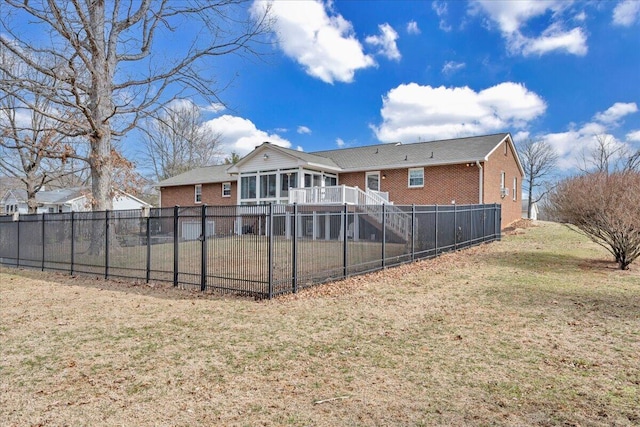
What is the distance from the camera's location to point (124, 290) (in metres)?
8.91

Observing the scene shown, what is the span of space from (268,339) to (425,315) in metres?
2.68

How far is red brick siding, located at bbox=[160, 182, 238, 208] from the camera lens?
27.6m

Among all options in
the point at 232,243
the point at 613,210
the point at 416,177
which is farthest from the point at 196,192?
the point at 613,210

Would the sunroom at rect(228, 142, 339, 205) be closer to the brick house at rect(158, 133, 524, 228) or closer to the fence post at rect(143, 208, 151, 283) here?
the brick house at rect(158, 133, 524, 228)

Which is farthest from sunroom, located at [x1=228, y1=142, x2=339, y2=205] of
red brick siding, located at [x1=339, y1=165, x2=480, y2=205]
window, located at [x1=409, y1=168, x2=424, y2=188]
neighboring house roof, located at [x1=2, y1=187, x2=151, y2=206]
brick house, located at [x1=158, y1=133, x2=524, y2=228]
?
neighboring house roof, located at [x1=2, y1=187, x2=151, y2=206]

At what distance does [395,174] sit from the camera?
21.7m

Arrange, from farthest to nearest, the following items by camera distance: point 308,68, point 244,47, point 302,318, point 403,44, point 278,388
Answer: point 308,68
point 403,44
point 244,47
point 302,318
point 278,388

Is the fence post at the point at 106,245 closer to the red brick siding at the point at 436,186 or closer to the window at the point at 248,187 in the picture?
the window at the point at 248,187

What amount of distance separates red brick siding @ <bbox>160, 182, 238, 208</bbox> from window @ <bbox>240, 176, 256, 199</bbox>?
3063 mm

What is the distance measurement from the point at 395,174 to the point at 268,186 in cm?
736

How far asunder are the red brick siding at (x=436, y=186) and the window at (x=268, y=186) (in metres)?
5.05

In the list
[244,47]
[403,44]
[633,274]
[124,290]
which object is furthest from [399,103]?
[124,290]

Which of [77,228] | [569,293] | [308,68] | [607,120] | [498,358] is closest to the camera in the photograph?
[498,358]

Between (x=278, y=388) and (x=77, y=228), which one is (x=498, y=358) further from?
(x=77, y=228)
